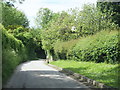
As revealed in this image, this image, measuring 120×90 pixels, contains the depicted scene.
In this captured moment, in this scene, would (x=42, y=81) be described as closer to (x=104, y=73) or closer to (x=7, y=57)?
(x=7, y=57)

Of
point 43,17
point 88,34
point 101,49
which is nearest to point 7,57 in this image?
point 101,49

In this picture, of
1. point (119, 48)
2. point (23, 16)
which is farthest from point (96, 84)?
point (23, 16)

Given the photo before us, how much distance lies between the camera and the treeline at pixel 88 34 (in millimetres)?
19562

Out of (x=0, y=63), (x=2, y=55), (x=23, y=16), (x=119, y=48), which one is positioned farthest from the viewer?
(x=23, y=16)

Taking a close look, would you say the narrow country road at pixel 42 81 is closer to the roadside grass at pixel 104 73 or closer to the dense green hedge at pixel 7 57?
the dense green hedge at pixel 7 57

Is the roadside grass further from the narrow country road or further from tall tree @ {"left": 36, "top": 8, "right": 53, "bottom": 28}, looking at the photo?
tall tree @ {"left": 36, "top": 8, "right": 53, "bottom": 28}

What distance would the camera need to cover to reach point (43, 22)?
71875mm

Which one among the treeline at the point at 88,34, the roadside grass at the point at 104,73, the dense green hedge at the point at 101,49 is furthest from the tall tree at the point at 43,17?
the roadside grass at the point at 104,73

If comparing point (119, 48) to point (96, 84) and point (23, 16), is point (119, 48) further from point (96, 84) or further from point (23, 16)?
point (23, 16)

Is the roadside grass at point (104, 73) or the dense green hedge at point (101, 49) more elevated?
the dense green hedge at point (101, 49)

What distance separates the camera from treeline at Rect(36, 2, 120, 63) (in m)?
19.6

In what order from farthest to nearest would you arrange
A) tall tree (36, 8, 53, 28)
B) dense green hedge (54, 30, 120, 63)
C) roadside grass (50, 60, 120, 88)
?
tall tree (36, 8, 53, 28) < dense green hedge (54, 30, 120, 63) < roadside grass (50, 60, 120, 88)

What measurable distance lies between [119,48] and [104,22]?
1646 cm

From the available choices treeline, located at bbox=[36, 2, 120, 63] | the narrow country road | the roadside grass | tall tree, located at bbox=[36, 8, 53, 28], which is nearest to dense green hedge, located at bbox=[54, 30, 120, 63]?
treeline, located at bbox=[36, 2, 120, 63]
